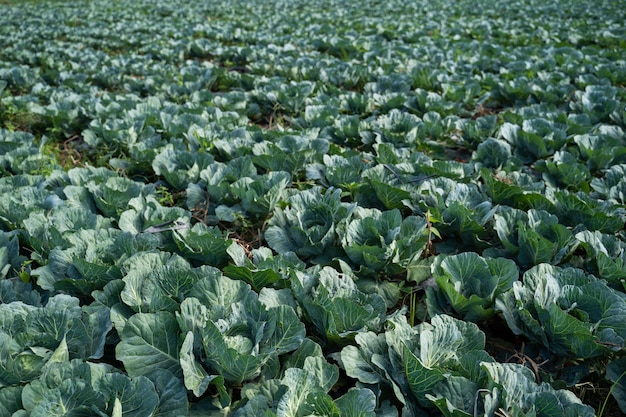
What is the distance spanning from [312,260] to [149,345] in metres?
0.99

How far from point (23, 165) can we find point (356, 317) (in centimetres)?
280

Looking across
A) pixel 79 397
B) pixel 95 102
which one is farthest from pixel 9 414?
pixel 95 102

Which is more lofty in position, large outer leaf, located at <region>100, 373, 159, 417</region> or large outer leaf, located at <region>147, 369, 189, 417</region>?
large outer leaf, located at <region>100, 373, 159, 417</region>

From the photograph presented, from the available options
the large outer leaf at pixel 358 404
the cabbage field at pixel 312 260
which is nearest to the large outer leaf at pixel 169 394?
the cabbage field at pixel 312 260

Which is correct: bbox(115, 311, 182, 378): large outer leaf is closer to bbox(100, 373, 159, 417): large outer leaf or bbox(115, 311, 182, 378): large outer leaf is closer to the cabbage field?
the cabbage field

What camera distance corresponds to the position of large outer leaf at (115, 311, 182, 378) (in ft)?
5.78

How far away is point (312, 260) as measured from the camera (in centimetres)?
256

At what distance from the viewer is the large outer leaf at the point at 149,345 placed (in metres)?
1.76

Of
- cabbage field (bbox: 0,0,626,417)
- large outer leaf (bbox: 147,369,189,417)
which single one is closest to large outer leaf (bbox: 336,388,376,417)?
cabbage field (bbox: 0,0,626,417)

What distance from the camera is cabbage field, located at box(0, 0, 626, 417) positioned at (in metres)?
1.69

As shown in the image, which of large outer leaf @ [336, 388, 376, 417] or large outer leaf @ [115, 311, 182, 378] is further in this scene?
large outer leaf @ [115, 311, 182, 378]

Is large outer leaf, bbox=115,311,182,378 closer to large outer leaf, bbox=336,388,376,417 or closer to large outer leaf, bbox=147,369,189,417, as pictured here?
large outer leaf, bbox=147,369,189,417

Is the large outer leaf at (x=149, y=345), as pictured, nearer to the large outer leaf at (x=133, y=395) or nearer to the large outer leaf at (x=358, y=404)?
the large outer leaf at (x=133, y=395)

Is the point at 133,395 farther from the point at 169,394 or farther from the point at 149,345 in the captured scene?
the point at 149,345
